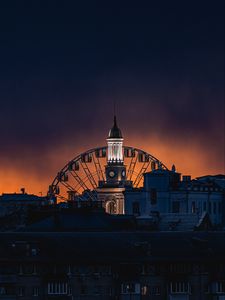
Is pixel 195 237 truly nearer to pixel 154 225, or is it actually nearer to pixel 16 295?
pixel 16 295

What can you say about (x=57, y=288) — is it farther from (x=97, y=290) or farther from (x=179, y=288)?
(x=179, y=288)

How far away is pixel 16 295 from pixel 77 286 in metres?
4.07

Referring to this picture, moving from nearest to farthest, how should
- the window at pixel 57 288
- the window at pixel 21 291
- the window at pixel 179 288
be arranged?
1. the window at pixel 21 291
2. the window at pixel 57 288
3. the window at pixel 179 288

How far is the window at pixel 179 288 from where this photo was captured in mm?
139625

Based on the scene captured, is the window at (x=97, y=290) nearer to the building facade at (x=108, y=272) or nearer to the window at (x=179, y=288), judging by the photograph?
the building facade at (x=108, y=272)

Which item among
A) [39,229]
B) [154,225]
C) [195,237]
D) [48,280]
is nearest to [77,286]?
[48,280]

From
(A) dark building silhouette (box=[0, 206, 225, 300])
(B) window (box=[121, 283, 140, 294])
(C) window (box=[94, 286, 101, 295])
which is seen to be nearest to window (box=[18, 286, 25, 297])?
(A) dark building silhouette (box=[0, 206, 225, 300])

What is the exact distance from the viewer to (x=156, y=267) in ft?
461

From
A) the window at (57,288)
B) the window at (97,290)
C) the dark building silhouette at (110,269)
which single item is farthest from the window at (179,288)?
the window at (57,288)

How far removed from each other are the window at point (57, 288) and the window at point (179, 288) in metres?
7.16

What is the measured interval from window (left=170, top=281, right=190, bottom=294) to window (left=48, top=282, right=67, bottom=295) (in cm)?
716

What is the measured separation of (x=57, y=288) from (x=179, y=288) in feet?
27.0

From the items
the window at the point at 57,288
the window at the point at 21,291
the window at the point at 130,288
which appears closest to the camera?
the window at the point at 21,291

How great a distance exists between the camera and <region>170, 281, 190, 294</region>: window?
13962 centimetres
